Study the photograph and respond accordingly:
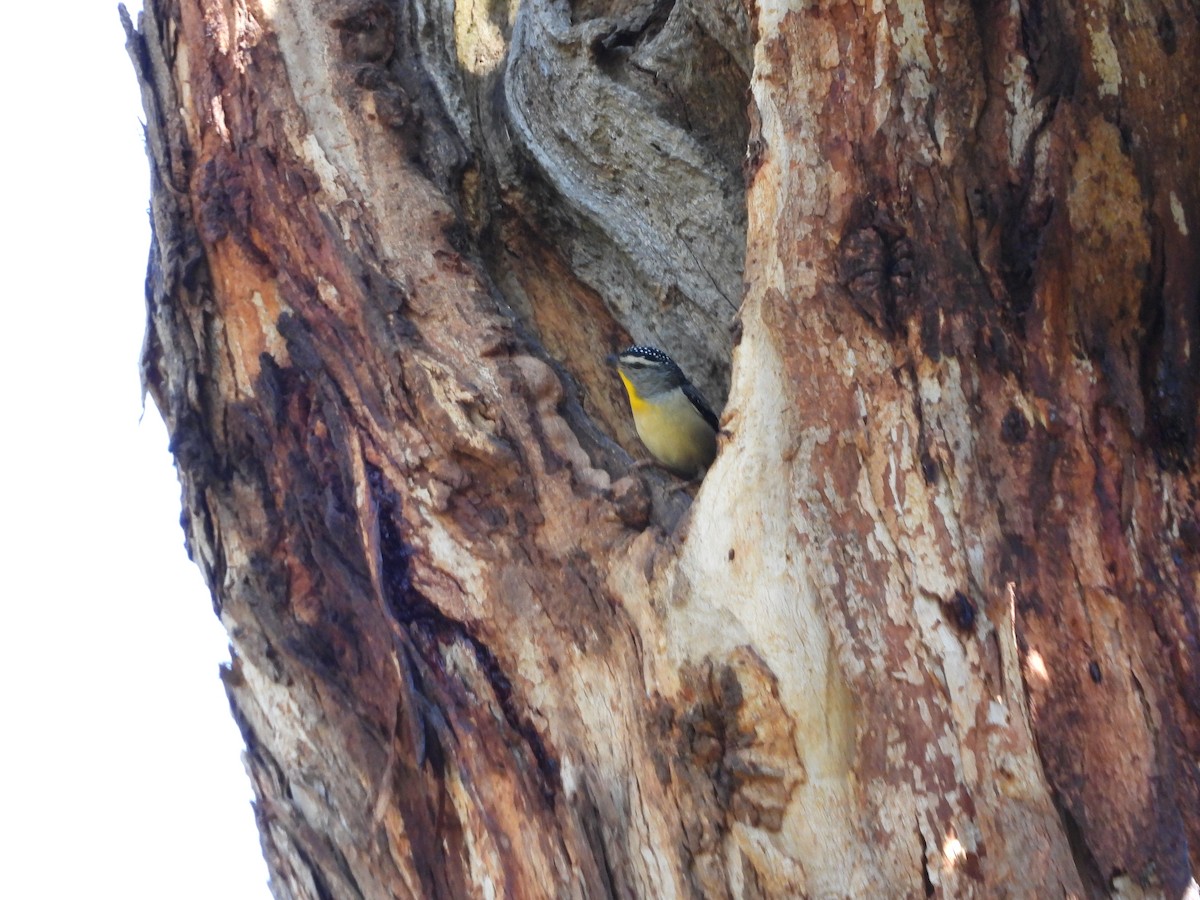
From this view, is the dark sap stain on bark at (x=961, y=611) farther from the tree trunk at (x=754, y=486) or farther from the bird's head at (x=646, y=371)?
the bird's head at (x=646, y=371)

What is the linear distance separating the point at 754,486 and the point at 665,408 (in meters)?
1.54

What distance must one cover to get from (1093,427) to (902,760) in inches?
37.1

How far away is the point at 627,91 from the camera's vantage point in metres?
4.51

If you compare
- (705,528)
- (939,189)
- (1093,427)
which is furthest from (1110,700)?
(939,189)

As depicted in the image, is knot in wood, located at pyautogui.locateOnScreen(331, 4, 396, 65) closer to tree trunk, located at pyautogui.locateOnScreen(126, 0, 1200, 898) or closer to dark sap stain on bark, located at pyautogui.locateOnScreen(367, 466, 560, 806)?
tree trunk, located at pyautogui.locateOnScreen(126, 0, 1200, 898)

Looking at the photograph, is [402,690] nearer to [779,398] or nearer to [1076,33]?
[779,398]

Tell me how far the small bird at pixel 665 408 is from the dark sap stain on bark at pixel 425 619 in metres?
1.21

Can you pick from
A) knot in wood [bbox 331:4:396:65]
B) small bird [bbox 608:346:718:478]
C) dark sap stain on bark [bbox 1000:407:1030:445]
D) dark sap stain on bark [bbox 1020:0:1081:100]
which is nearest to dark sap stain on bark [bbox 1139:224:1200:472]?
dark sap stain on bark [bbox 1000:407:1030:445]

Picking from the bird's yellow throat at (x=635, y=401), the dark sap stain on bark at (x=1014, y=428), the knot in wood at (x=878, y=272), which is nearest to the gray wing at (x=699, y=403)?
the bird's yellow throat at (x=635, y=401)

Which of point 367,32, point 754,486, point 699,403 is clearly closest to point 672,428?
point 699,403

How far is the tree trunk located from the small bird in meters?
0.24

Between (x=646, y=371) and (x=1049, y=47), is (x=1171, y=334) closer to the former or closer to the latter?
(x=1049, y=47)

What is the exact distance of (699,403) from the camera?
4688mm

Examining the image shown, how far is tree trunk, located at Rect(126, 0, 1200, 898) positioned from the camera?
8.93 ft
